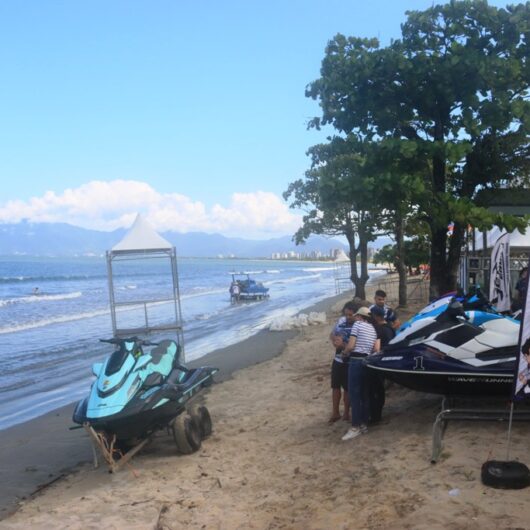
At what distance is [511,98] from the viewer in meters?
7.87

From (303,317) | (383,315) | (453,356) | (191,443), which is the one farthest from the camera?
(303,317)

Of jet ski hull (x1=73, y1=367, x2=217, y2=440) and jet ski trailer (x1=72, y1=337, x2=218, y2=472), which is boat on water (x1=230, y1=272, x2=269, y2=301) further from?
jet ski hull (x1=73, y1=367, x2=217, y2=440)

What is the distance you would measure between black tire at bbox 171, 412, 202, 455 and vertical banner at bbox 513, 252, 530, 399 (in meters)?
3.75

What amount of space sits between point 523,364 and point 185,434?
3858 millimetres

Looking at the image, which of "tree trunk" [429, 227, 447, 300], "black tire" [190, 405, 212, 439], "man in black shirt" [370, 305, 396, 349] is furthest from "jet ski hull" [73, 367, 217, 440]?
"tree trunk" [429, 227, 447, 300]

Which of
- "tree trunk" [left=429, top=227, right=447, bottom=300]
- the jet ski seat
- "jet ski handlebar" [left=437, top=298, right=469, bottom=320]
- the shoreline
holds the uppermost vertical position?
"tree trunk" [left=429, top=227, right=447, bottom=300]

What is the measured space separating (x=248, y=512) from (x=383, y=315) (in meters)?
3.26

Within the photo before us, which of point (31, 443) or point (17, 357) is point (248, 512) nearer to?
point (31, 443)

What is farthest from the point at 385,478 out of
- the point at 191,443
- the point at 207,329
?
the point at 207,329

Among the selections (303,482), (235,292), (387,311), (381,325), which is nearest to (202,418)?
(303,482)

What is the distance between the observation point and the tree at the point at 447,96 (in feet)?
25.1

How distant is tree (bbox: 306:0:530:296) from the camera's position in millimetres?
7648

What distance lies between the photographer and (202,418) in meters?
7.12

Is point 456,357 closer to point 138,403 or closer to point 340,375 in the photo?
point 340,375
